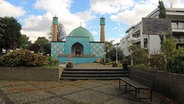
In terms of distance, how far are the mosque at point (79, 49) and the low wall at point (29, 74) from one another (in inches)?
854

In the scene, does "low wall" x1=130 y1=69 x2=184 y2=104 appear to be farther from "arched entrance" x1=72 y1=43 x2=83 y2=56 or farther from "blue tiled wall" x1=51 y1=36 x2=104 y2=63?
"arched entrance" x1=72 y1=43 x2=83 y2=56

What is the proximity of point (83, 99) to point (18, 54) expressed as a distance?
669cm

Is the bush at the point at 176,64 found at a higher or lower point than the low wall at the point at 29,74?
higher

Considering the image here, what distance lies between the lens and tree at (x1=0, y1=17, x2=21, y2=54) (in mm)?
36844

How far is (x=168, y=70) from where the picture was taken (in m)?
6.58

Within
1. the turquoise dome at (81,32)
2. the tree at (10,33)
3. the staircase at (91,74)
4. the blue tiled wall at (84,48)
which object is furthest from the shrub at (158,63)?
the tree at (10,33)

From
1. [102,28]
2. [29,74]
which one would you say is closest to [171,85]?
[29,74]

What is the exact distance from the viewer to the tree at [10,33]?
3684 centimetres

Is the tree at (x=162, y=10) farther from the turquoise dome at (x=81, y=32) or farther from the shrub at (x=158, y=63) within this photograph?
the shrub at (x=158, y=63)

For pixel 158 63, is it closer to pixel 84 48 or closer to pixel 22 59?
pixel 22 59

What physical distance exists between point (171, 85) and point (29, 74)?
7952 millimetres

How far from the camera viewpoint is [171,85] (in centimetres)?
610

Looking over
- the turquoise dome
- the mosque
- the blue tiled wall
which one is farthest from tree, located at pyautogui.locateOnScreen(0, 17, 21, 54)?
the turquoise dome

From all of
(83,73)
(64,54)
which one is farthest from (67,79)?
(64,54)
